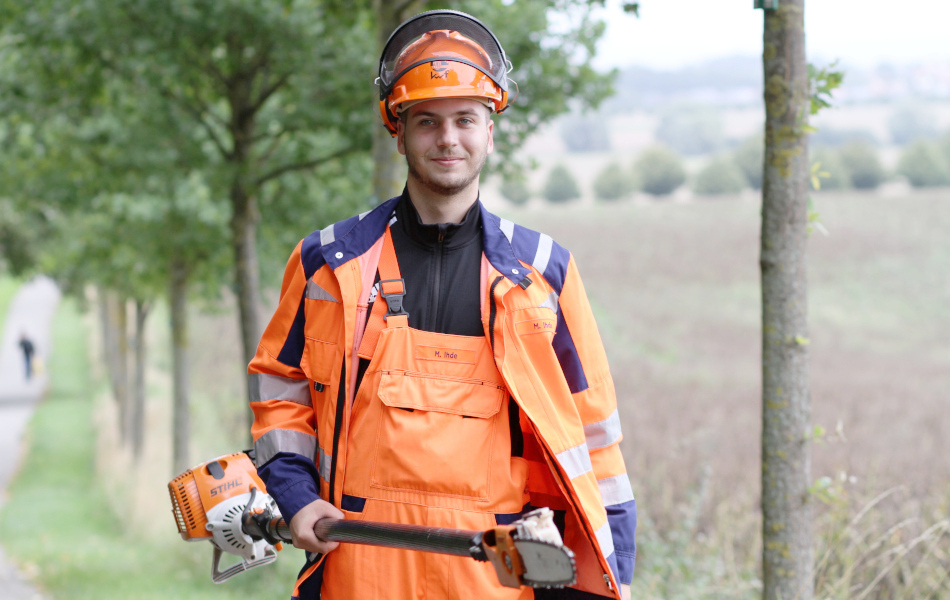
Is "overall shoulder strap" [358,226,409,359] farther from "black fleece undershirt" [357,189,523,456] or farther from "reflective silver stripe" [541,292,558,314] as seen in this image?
"reflective silver stripe" [541,292,558,314]

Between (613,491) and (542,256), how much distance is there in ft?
2.08

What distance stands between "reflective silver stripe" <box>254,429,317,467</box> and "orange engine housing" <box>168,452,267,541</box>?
9.6 inches

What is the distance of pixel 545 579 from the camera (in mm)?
1877

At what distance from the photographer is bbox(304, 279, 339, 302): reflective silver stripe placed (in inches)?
90.6

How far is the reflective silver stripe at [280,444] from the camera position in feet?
7.69

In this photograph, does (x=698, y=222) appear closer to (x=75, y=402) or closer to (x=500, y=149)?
(x=75, y=402)

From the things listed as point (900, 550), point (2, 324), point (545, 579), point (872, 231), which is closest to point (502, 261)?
point (545, 579)

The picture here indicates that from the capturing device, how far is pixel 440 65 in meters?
2.24

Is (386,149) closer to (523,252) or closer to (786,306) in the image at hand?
(786,306)

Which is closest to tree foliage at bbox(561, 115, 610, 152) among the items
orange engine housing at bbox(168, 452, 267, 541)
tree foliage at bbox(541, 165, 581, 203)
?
tree foliage at bbox(541, 165, 581, 203)

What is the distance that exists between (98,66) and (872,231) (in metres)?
34.2

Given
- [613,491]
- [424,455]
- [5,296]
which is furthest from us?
[5,296]

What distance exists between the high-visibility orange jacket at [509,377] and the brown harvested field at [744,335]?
1384 millimetres

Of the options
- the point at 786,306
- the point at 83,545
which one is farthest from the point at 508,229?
the point at 83,545
